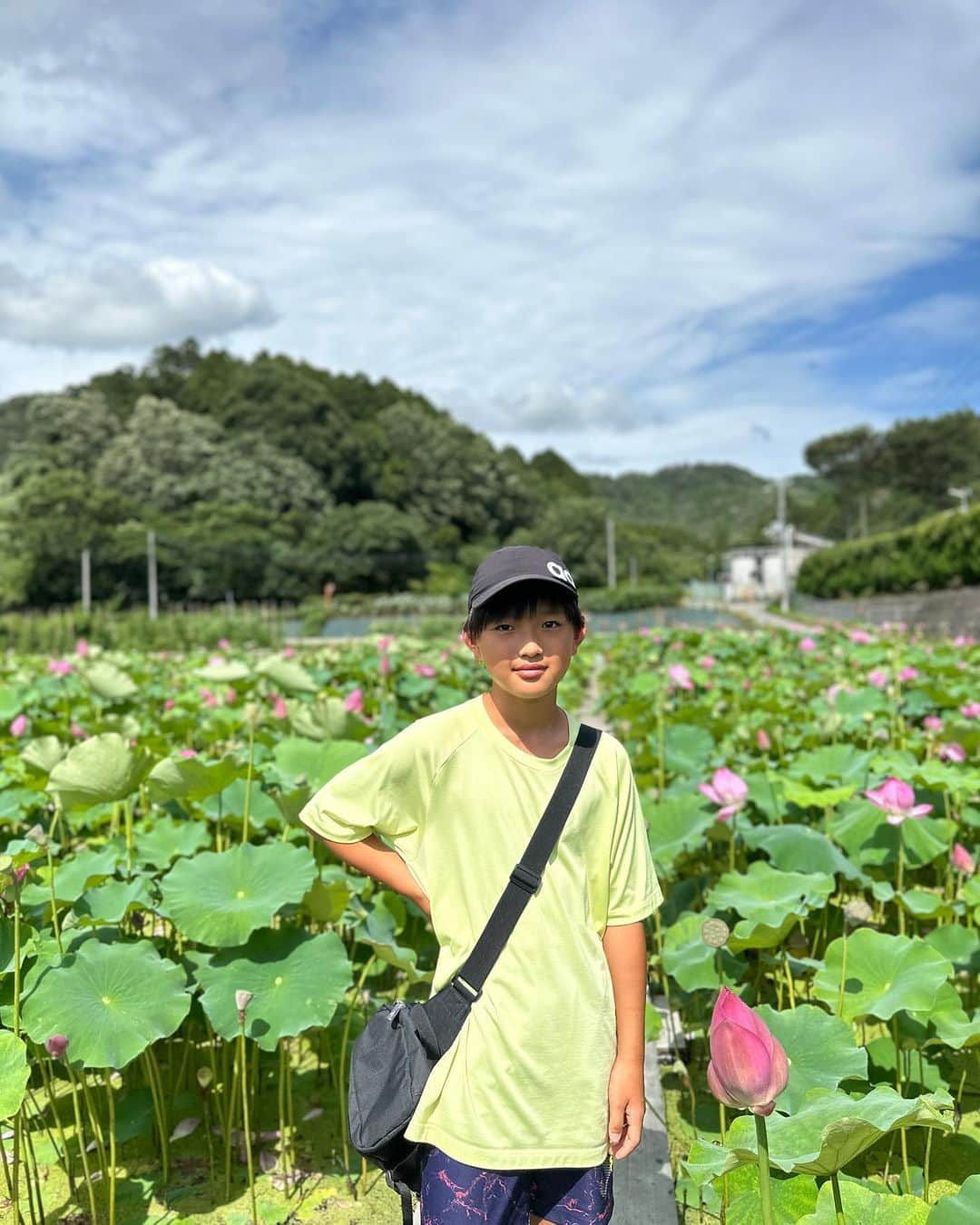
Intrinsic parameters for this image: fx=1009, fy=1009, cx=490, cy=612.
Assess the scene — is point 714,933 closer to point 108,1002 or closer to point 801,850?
point 108,1002

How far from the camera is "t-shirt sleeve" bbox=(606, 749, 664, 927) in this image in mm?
1243

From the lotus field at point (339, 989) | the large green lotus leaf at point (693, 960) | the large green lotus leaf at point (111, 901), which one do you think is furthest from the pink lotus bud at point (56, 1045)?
the large green lotus leaf at point (693, 960)

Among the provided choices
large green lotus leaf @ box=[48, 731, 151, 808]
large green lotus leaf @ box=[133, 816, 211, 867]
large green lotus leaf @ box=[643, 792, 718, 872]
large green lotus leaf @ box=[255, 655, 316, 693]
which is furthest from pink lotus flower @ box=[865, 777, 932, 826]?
large green lotus leaf @ box=[255, 655, 316, 693]

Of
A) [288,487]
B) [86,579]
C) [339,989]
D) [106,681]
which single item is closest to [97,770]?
[339,989]

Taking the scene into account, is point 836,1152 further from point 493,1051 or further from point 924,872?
point 924,872

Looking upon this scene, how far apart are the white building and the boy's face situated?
179 feet

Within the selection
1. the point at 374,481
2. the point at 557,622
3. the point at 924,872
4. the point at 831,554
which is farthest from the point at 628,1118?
the point at 374,481

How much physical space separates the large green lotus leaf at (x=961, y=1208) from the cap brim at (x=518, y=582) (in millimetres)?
727

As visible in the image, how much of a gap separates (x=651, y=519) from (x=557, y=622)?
92.1m

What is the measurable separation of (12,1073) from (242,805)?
122 centimetres

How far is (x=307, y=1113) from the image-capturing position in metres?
2.08

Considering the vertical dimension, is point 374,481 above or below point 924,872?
above

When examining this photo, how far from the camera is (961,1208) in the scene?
3.17 ft

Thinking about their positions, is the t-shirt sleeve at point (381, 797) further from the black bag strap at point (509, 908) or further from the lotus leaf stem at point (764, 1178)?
the lotus leaf stem at point (764, 1178)
